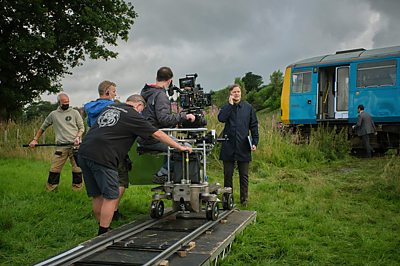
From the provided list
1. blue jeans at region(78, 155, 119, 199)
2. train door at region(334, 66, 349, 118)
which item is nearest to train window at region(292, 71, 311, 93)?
train door at region(334, 66, 349, 118)

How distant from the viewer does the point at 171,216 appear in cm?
652

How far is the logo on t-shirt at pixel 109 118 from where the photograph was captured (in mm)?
5145

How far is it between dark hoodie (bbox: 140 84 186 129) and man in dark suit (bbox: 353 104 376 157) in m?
9.72

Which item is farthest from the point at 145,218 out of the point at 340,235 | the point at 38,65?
the point at 38,65

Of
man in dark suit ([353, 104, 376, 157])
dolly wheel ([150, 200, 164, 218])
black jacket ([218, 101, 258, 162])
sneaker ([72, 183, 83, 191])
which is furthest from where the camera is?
man in dark suit ([353, 104, 376, 157])

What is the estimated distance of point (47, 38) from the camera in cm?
2145

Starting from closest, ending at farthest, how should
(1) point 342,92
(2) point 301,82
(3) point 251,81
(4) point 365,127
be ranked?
(4) point 365,127
(1) point 342,92
(2) point 301,82
(3) point 251,81

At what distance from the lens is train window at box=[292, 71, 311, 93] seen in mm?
17125

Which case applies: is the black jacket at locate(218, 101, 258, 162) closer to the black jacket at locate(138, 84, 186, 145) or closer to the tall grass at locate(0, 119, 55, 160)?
the black jacket at locate(138, 84, 186, 145)

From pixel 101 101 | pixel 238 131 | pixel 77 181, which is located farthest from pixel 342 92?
pixel 101 101

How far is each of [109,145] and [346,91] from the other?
42.3 feet

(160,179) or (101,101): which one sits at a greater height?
(101,101)

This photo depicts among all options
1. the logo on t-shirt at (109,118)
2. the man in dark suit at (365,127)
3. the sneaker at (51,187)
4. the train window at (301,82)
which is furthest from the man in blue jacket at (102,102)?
the train window at (301,82)

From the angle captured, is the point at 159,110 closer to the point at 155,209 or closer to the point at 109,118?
the point at 109,118
